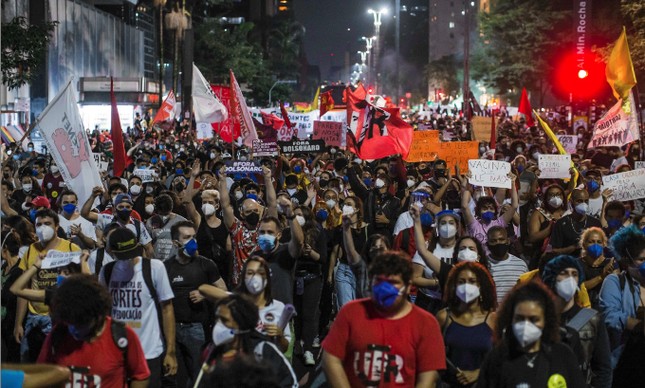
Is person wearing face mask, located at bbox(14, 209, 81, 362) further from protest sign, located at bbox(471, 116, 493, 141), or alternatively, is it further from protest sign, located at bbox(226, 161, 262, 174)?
protest sign, located at bbox(471, 116, 493, 141)

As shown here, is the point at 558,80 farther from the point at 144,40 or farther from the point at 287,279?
the point at 287,279

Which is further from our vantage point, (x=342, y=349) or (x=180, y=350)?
(x=180, y=350)

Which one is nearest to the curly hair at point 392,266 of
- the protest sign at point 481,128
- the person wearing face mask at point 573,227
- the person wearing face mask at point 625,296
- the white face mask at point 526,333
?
the white face mask at point 526,333

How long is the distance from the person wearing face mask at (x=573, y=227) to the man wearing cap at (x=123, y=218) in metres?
3.55

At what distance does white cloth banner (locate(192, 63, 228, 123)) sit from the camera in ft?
65.4

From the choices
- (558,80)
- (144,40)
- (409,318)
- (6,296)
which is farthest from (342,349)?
(144,40)

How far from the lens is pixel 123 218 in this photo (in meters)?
9.34

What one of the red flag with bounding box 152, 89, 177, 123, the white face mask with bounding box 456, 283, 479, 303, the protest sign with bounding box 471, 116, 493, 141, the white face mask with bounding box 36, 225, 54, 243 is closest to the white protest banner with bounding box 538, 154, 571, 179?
the white face mask with bounding box 36, 225, 54, 243

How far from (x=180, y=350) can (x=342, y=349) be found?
2.86 metres

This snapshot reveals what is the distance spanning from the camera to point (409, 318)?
488cm

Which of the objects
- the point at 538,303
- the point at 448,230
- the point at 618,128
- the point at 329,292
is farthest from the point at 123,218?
the point at 618,128

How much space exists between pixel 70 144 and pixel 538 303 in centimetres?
684

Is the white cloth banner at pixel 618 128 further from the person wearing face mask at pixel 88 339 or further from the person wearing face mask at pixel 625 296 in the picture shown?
the person wearing face mask at pixel 88 339

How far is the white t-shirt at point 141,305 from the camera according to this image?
20.8 feet
